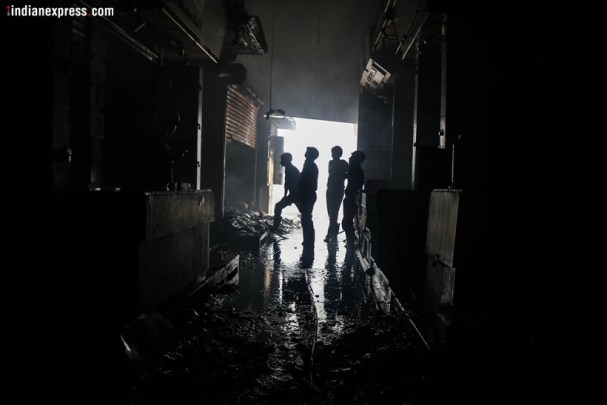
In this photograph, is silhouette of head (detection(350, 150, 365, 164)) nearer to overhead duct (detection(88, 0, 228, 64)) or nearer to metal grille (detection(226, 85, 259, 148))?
overhead duct (detection(88, 0, 228, 64))

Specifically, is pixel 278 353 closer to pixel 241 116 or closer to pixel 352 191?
pixel 352 191

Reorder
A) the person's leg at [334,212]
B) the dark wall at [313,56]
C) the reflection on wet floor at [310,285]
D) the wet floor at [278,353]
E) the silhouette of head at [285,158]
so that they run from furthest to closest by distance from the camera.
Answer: the dark wall at [313,56] < the person's leg at [334,212] < the silhouette of head at [285,158] < the reflection on wet floor at [310,285] < the wet floor at [278,353]

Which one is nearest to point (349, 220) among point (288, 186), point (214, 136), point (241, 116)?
point (288, 186)

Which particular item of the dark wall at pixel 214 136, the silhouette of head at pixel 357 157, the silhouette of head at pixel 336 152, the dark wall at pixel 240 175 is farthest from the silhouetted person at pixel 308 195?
the dark wall at pixel 240 175

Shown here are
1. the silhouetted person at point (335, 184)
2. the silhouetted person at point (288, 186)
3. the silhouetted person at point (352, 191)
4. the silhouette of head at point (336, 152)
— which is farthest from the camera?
the silhouetted person at point (335, 184)

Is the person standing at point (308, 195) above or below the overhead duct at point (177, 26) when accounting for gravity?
below

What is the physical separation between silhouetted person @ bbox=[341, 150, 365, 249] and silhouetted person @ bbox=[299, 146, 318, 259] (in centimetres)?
121

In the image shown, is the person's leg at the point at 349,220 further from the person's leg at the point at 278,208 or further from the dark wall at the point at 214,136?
the dark wall at the point at 214,136

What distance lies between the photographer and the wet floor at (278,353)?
263 cm

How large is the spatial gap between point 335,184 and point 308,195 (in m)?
2.32

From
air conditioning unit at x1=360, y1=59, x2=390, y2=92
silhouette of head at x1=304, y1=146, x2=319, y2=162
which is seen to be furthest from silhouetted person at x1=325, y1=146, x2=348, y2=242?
air conditioning unit at x1=360, y1=59, x2=390, y2=92

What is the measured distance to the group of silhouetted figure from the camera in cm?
910

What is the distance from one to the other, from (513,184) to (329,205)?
8.24 m

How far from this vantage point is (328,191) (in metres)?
11.5
